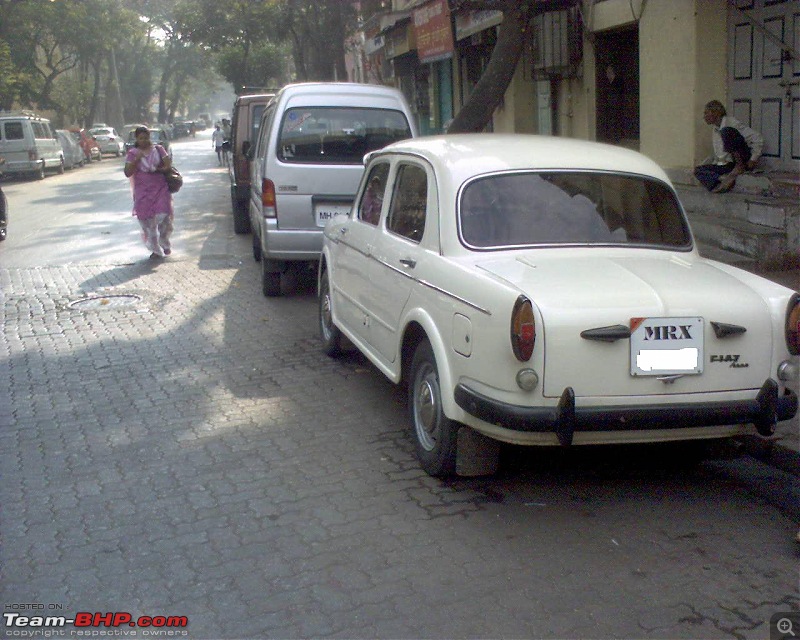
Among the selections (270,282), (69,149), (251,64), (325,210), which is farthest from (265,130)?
(251,64)

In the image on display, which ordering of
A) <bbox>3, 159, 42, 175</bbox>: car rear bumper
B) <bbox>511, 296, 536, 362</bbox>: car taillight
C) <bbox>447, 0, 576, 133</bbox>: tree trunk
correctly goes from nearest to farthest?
<bbox>511, 296, 536, 362</bbox>: car taillight → <bbox>447, 0, 576, 133</bbox>: tree trunk → <bbox>3, 159, 42, 175</bbox>: car rear bumper

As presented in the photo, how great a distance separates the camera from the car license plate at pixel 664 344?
4246 millimetres

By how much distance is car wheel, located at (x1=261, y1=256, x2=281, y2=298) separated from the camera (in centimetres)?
1027

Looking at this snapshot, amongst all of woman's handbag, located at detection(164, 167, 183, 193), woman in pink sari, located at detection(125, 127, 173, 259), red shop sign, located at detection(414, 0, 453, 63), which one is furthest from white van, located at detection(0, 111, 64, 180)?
woman's handbag, located at detection(164, 167, 183, 193)

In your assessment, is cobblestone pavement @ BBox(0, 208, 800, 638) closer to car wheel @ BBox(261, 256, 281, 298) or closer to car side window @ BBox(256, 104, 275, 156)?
car wheel @ BBox(261, 256, 281, 298)

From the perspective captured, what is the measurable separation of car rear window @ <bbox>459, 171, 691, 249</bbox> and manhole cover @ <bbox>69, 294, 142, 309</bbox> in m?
5.79

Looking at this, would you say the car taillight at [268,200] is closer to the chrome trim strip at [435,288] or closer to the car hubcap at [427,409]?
the chrome trim strip at [435,288]

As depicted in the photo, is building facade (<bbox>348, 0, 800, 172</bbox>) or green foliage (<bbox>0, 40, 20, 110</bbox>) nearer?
building facade (<bbox>348, 0, 800, 172</bbox>)

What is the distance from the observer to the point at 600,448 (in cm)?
538

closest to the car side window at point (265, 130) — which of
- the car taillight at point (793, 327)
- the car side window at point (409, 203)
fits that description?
the car side window at point (409, 203)

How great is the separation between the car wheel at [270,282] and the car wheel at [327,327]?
2.47 m

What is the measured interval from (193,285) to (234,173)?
15.8ft

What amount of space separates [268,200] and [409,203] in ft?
14.0

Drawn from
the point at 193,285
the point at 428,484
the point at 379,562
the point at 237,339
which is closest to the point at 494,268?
the point at 428,484
